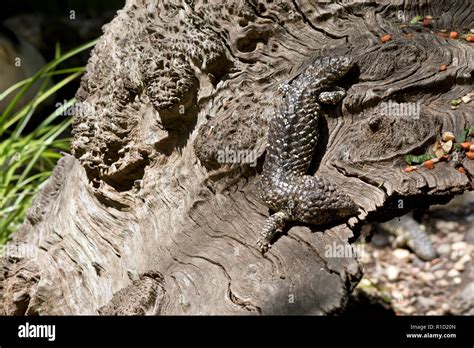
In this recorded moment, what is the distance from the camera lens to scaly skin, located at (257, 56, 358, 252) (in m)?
2.41

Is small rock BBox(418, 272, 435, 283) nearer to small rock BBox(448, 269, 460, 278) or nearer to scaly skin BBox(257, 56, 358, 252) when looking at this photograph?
small rock BBox(448, 269, 460, 278)

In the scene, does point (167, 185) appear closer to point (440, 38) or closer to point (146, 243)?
point (146, 243)

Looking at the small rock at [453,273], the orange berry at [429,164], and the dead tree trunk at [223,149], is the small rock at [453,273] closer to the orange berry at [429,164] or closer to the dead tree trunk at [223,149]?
the dead tree trunk at [223,149]

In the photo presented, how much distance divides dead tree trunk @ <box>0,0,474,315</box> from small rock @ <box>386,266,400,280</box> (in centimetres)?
187

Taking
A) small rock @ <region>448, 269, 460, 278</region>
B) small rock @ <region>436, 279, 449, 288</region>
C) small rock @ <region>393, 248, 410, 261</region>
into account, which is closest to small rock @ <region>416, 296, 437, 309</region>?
small rock @ <region>436, 279, 449, 288</region>

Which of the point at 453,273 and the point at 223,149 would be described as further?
the point at 453,273

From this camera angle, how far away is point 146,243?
2799 mm

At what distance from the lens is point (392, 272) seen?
433 cm

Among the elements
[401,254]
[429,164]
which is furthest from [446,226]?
[429,164]

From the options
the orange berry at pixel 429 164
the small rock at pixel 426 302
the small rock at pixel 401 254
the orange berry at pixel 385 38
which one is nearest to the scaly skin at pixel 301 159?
the orange berry at pixel 385 38

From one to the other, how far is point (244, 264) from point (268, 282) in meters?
0.16

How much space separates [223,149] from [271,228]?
1.34ft

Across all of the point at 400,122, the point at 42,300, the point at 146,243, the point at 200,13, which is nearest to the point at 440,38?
the point at 400,122

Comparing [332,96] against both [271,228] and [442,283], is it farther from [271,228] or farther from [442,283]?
[442,283]
